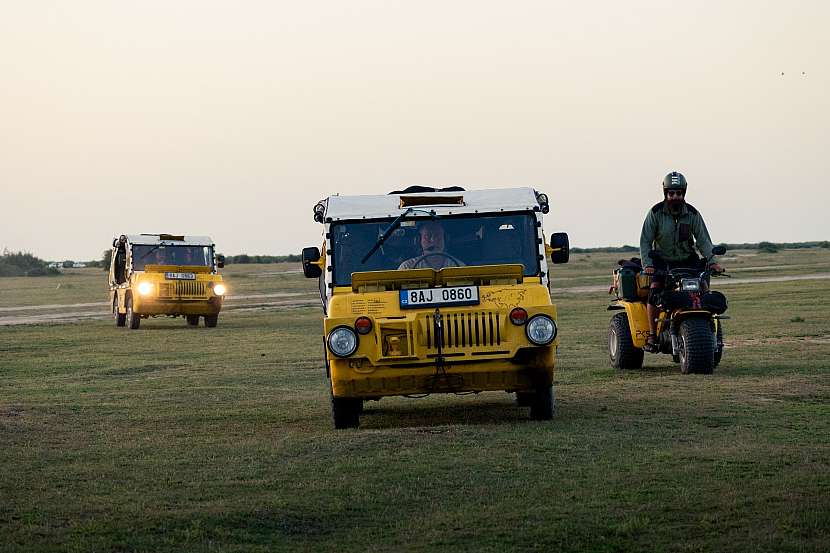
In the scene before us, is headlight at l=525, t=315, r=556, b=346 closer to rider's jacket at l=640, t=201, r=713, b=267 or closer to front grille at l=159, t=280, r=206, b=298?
rider's jacket at l=640, t=201, r=713, b=267

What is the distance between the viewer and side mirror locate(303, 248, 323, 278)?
42.4 feet

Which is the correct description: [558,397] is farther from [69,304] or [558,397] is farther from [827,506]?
→ [69,304]

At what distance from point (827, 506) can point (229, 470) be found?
4.34m

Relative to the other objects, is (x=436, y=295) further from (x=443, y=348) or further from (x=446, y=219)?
(x=446, y=219)

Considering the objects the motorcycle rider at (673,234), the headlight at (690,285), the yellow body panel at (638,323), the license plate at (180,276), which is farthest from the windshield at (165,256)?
the headlight at (690,285)

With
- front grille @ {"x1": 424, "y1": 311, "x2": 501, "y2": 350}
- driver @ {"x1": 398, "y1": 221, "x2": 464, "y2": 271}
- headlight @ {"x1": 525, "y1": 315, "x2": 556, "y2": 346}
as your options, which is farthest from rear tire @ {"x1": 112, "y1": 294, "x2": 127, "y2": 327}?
headlight @ {"x1": 525, "y1": 315, "x2": 556, "y2": 346}

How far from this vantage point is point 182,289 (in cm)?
3447

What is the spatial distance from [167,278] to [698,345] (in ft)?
66.9

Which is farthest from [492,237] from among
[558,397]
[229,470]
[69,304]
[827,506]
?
[69,304]

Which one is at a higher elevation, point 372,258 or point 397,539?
point 372,258

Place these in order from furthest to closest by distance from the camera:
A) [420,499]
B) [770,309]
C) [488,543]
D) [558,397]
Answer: [770,309]
[558,397]
[420,499]
[488,543]

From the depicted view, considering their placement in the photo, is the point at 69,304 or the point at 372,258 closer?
the point at 372,258

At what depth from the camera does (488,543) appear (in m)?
7.31

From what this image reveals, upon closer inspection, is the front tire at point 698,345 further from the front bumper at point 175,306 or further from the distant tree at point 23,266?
the distant tree at point 23,266
